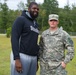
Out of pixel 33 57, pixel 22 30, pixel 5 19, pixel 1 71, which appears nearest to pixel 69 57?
pixel 33 57

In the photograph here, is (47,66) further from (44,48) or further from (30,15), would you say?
(30,15)

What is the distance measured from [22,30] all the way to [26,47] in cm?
26

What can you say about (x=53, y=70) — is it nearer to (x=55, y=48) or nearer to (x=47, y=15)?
(x=55, y=48)

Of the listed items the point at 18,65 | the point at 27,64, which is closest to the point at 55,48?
the point at 27,64

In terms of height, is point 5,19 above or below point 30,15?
below

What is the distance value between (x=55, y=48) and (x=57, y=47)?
3 centimetres

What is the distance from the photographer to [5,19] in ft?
179

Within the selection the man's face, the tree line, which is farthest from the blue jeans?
the tree line

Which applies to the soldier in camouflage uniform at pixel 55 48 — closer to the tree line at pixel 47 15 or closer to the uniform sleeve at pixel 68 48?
the uniform sleeve at pixel 68 48

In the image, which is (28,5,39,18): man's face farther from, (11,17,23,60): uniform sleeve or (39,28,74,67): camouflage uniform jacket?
(39,28,74,67): camouflage uniform jacket

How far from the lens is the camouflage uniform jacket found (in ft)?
13.8

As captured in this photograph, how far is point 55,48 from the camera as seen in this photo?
422 centimetres

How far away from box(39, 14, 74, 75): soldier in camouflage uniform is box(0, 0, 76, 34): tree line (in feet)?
148

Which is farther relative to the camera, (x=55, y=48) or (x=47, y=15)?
(x=47, y=15)
